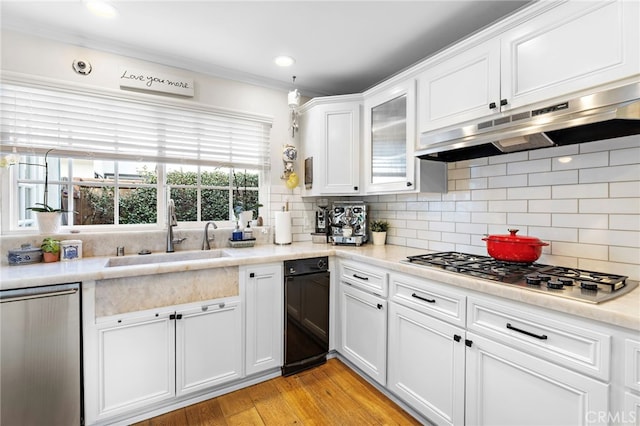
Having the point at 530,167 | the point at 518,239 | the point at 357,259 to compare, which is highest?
the point at 530,167

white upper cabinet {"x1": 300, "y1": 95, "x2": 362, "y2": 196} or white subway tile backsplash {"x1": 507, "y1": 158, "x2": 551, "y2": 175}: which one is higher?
white upper cabinet {"x1": 300, "y1": 95, "x2": 362, "y2": 196}

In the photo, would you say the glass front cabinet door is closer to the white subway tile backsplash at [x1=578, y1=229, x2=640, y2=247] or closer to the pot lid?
the pot lid

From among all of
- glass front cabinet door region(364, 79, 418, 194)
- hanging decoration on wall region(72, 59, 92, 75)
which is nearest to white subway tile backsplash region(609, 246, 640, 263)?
glass front cabinet door region(364, 79, 418, 194)

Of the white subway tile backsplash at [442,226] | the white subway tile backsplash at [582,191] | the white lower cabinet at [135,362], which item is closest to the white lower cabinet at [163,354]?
the white lower cabinet at [135,362]

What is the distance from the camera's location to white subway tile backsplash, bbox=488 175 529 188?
1.83 m

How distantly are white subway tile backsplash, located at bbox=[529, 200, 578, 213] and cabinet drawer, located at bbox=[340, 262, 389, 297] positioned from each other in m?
0.97

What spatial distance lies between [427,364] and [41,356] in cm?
203

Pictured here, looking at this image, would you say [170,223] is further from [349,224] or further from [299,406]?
[299,406]

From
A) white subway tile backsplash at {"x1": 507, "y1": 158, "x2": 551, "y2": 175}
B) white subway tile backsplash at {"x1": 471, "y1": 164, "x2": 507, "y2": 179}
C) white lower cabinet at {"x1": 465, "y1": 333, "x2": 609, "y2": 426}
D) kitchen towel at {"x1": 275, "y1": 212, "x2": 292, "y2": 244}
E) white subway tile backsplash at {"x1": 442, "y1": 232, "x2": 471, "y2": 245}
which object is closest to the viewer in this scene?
white lower cabinet at {"x1": 465, "y1": 333, "x2": 609, "y2": 426}

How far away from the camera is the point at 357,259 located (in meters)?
2.22

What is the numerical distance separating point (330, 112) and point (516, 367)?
2224mm

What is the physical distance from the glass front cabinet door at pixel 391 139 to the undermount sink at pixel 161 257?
1385mm

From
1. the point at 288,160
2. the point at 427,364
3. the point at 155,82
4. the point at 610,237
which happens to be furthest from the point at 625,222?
the point at 155,82

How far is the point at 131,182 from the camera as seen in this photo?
95.4 inches
